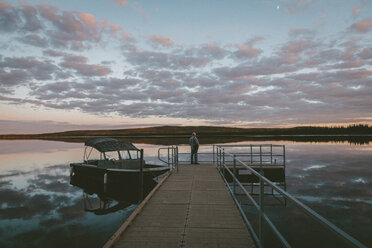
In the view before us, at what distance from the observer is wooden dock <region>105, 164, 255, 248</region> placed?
14.6 feet

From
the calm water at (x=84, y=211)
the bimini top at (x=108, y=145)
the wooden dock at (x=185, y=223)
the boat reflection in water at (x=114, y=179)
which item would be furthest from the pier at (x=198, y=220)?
the bimini top at (x=108, y=145)

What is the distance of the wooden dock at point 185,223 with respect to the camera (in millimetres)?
4445

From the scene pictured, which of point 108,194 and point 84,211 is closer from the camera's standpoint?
point 84,211

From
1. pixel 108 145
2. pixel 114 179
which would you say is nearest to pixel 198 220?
pixel 114 179

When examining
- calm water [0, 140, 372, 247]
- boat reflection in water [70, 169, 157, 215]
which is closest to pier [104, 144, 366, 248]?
calm water [0, 140, 372, 247]

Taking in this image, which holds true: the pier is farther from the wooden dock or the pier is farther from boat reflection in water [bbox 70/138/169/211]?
boat reflection in water [bbox 70/138/169/211]

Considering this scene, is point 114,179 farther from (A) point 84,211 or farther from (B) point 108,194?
(A) point 84,211

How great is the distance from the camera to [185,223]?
5.40 metres

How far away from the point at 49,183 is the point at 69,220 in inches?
336

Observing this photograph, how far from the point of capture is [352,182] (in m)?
15.9

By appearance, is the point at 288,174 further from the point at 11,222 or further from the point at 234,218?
the point at 11,222

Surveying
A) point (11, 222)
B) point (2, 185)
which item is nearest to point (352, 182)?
point (11, 222)

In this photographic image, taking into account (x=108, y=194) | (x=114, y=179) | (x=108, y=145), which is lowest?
(x=108, y=194)

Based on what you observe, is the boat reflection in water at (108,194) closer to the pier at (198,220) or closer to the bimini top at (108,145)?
the bimini top at (108,145)
